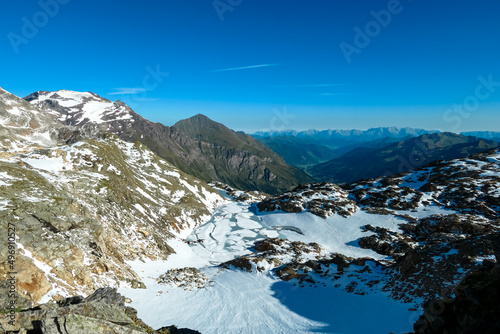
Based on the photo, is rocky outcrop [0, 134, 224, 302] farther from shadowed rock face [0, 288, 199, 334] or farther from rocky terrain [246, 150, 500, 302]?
rocky terrain [246, 150, 500, 302]

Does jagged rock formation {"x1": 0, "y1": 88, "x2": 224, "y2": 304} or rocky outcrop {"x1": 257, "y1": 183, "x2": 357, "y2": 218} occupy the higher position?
jagged rock formation {"x1": 0, "y1": 88, "x2": 224, "y2": 304}

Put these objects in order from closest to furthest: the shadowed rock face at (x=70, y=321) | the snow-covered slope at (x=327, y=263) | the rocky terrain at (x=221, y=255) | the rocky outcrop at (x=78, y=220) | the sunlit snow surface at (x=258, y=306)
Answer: the shadowed rock face at (x=70, y=321), the rocky terrain at (x=221, y=255), the sunlit snow surface at (x=258, y=306), the rocky outcrop at (x=78, y=220), the snow-covered slope at (x=327, y=263)

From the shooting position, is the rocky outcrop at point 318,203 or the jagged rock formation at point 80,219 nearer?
the jagged rock formation at point 80,219

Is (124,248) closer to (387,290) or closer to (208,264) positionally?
(208,264)

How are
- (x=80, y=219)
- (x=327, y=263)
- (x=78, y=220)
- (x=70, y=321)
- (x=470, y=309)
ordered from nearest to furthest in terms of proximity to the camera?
(x=470, y=309) < (x=70, y=321) < (x=78, y=220) < (x=80, y=219) < (x=327, y=263)

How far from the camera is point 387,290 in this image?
3516 centimetres

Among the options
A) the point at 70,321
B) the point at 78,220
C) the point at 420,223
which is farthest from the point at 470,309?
the point at 420,223

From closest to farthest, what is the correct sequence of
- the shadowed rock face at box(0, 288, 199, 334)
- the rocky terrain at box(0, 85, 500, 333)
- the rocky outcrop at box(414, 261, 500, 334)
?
the rocky outcrop at box(414, 261, 500, 334) < the shadowed rock face at box(0, 288, 199, 334) < the rocky terrain at box(0, 85, 500, 333)

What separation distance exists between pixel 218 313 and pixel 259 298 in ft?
25.7

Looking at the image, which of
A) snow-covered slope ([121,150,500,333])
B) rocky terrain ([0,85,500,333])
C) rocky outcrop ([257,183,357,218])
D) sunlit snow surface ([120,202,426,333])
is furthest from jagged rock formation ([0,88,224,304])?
rocky outcrop ([257,183,357,218])

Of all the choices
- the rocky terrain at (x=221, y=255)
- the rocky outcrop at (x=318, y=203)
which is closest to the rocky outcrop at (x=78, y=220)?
the rocky terrain at (x=221, y=255)

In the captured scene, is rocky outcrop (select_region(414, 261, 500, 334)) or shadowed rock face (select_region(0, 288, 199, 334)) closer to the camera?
rocky outcrop (select_region(414, 261, 500, 334))

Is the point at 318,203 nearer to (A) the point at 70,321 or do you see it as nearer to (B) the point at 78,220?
(B) the point at 78,220

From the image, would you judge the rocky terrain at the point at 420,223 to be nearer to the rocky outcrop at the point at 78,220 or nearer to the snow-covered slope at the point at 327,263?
the snow-covered slope at the point at 327,263
